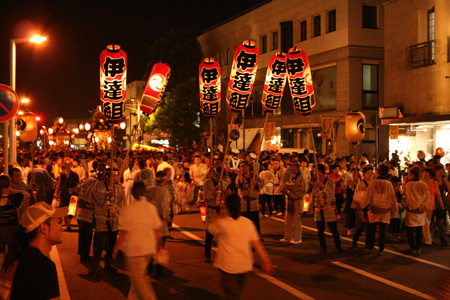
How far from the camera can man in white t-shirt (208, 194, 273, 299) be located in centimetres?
513

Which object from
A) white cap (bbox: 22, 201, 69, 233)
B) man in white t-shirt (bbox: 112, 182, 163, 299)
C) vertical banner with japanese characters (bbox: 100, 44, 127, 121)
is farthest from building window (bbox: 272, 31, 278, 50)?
white cap (bbox: 22, 201, 69, 233)

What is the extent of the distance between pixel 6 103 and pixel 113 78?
248 cm

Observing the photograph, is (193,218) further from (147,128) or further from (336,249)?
(147,128)

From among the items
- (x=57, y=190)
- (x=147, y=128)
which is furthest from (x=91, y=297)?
(x=147, y=128)

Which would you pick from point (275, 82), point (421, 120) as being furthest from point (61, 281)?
point (421, 120)

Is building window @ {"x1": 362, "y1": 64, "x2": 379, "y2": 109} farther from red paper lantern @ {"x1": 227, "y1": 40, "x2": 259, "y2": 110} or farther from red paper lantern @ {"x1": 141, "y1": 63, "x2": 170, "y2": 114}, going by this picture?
red paper lantern @ {"x1": 141, "y1": 63, "x2": 170, "y2": 114}

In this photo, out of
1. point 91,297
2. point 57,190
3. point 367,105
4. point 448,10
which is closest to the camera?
point 91,297

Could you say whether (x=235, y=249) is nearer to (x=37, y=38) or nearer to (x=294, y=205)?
(x=294, y=205)

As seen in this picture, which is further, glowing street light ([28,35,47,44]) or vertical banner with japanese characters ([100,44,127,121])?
glowing street light ([28,35,47,44])

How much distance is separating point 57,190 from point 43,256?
32.1 feet

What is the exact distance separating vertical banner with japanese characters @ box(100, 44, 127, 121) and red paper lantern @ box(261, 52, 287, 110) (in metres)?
4.13

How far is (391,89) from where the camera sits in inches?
918

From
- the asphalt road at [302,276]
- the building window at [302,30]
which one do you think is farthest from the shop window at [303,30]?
the asphalt road at [302,276]

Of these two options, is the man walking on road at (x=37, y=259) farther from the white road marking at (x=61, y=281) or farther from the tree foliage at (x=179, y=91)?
the tree foliage at (x=179, y=91)
